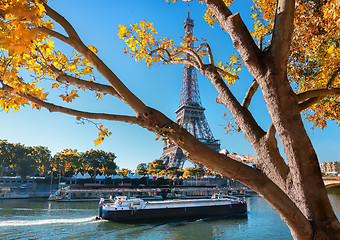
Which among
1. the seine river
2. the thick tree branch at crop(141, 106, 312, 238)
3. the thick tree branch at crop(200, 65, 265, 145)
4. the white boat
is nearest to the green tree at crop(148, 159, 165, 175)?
→ the white boat

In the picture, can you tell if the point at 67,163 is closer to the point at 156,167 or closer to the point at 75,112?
the point at 156,167

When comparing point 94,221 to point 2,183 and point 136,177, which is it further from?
point 2,183

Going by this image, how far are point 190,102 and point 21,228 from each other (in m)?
61.5

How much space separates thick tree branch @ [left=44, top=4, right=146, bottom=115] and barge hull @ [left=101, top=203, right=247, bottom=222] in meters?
26.3

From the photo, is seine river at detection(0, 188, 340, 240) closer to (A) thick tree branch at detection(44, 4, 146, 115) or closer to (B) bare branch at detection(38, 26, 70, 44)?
(A) thick tree branch at detection(44, 4, 146, 115)

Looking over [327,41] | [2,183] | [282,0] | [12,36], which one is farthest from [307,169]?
[2,183]

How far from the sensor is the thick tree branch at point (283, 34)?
2518mm

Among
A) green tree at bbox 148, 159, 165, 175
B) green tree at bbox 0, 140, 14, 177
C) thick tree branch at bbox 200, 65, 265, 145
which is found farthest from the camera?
green tree at bbox 148, 159, 165, 175

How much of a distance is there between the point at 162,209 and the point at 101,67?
27.6 meters

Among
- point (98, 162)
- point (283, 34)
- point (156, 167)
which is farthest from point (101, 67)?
point (156, 167)

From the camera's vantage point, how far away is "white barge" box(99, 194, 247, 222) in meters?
26.4

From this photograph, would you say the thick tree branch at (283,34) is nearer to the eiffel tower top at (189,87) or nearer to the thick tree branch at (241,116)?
the thick tree branch at (241,116)

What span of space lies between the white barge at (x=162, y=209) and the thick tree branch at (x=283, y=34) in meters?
26.7

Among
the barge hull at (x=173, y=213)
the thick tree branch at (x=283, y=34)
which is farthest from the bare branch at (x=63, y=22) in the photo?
the barge hull at (x=173, y=213)
